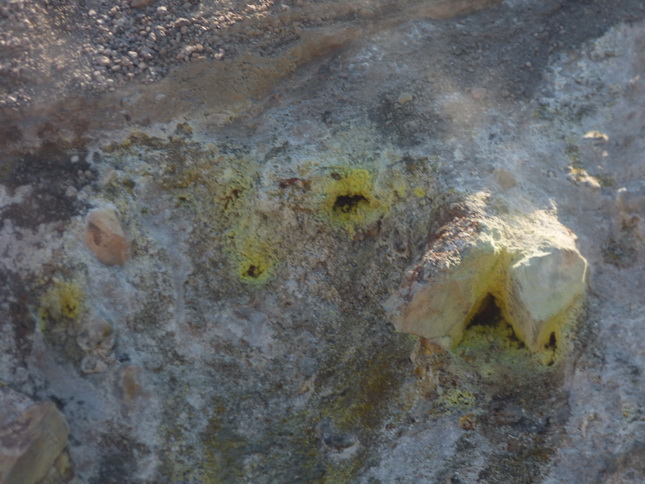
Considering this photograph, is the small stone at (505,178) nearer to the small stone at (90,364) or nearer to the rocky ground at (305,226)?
the rocky ground at (305,226)

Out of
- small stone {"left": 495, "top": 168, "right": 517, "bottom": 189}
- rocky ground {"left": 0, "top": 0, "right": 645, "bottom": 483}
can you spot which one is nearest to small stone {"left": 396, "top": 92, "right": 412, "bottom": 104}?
rocky ground {"left": 0, "top": 0, "right": 645, "bottom": 483}

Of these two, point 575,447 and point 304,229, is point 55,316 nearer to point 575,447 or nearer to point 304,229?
point 304,229

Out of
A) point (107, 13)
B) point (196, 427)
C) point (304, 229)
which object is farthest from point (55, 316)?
point (107, 13)

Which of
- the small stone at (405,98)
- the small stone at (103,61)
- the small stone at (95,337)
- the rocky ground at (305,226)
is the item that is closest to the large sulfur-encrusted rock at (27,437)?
the rocky ground at (305,226)

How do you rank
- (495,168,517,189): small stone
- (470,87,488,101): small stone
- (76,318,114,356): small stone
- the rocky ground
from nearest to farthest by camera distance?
1. the rocky ground
2. (495,168,517,189): small stone
3. (76,318,114,356): small stone
4. (470,87,488,101): small stone

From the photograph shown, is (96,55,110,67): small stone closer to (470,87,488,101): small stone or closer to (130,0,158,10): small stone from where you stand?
(130,0,158,10): small stone

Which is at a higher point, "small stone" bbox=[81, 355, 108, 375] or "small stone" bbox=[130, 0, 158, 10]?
"small stone" bbox=[130, 0, 158, 10]

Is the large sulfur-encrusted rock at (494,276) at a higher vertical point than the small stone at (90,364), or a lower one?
higher
